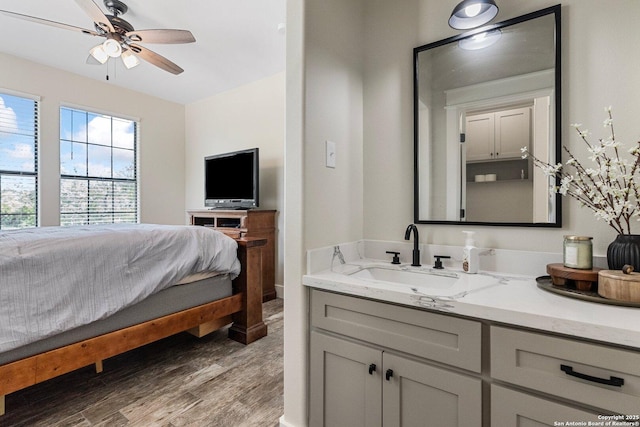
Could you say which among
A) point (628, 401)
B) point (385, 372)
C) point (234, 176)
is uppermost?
point (234, 176)

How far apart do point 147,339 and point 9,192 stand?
9.73 feet

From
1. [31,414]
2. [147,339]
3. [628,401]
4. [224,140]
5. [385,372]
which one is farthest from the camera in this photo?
[224,140]

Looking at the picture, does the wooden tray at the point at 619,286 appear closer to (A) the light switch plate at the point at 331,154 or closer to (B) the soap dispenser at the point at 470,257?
(B) the soap dispenser at the point at 470,257

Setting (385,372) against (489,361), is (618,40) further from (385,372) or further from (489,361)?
(385,372)

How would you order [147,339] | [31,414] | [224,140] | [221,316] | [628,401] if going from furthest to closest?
[224,140], [221,316], [147,339], [31,414], [628,401]

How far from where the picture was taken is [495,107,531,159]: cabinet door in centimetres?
137

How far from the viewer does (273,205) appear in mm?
3902

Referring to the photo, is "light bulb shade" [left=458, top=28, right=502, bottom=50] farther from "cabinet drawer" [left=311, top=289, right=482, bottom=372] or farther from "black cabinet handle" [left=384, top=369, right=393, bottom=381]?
"black cabinet handle" [left=384, top=369, right=393, bottom=381]

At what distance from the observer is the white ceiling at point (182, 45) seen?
2.52 m

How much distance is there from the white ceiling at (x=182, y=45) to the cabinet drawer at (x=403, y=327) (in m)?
2.46

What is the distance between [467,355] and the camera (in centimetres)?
98

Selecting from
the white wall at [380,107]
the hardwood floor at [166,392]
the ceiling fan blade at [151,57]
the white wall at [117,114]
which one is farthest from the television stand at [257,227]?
the white wall at [380,107]

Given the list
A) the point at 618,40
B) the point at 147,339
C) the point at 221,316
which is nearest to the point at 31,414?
the point at 147,339

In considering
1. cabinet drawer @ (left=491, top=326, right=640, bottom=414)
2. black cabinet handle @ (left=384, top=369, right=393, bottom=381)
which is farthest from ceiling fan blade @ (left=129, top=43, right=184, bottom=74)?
cabinet drawer @ (left=491, top=326, right=640, bottom=414)
